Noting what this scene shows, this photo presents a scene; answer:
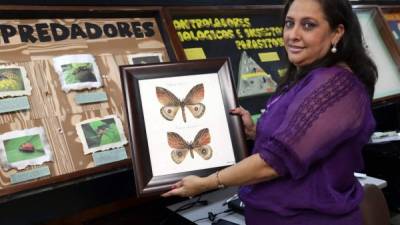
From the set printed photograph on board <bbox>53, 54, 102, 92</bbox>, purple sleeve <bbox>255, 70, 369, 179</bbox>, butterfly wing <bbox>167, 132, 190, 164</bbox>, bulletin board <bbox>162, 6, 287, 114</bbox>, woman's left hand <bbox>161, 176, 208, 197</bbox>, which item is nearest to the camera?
purple sleeve <bbox>255, 70, 369, 179</bbox>

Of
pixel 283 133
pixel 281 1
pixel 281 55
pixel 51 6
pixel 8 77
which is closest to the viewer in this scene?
pixel 283 133

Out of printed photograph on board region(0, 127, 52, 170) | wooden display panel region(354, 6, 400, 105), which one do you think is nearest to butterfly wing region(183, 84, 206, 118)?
printed photograph on board region(0, 127, 52, 170)

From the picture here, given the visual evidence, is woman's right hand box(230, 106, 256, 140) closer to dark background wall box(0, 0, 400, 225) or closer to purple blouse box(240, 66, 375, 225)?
purple blouse box(240, 66, 375, 225)

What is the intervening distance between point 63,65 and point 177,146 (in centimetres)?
52

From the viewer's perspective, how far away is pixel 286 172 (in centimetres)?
107

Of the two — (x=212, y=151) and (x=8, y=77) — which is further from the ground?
(x=8, y=77)

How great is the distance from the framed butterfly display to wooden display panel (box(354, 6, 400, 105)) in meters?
1.50

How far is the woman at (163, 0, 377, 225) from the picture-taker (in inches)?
39.7

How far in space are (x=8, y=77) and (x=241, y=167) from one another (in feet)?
2.76

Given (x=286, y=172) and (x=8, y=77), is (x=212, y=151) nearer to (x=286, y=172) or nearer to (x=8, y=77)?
(x=286, y=172)

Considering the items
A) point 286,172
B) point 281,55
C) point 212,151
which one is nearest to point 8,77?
point 212,151

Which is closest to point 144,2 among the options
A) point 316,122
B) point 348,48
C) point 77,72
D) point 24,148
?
point 77,72

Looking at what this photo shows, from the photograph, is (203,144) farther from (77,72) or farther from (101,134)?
(77,72)

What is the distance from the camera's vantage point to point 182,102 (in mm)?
1402
